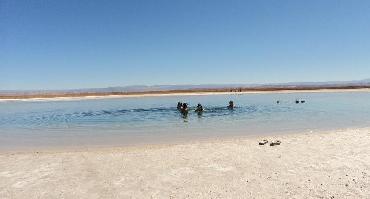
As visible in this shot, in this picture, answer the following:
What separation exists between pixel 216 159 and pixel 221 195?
3.54 metres

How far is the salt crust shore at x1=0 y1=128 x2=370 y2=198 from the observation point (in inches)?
349

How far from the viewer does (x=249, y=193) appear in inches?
340

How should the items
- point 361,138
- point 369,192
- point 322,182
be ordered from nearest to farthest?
point 369,192
point 322,182
point 361,138

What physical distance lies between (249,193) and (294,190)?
40.2 inches

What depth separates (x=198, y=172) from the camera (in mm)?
10516

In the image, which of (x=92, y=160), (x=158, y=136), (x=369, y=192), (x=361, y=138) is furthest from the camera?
(x=158, y=136)

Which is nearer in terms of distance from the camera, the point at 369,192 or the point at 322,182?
the point at 369,192

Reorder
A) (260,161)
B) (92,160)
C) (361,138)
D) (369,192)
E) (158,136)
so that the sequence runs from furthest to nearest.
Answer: (158,136), (361,138), (92,160), (260,161), (369,192)

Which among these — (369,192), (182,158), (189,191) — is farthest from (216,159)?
(369,192)

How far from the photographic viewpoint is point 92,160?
12609 mm

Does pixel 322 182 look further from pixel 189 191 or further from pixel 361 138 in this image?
pixel 361 138

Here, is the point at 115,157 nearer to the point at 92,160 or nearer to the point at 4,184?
the point at 92,160

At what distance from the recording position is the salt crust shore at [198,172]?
887 cm

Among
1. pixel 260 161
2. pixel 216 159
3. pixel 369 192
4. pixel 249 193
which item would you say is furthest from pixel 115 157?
pixel 369 192
